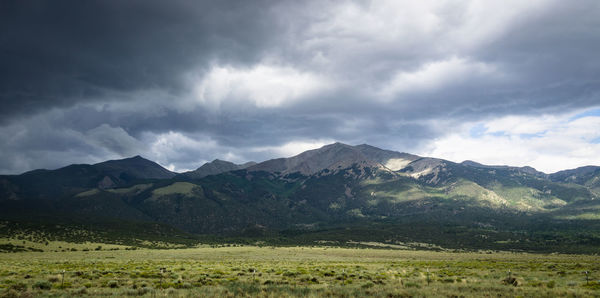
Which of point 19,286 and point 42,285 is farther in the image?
point 42,285

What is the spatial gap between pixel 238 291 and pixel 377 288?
11422mm

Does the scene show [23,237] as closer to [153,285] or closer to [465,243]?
[153,285]

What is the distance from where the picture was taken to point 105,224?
195m

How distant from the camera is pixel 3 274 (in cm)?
3525

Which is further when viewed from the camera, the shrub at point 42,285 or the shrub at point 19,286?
the shrub at point 42,285

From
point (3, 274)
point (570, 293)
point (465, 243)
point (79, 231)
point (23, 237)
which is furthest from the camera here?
point (465, 243)

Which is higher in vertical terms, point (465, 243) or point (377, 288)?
point (377, 288)

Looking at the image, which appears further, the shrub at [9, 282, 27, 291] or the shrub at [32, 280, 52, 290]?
the shrub at [32, 280, 52, 290]

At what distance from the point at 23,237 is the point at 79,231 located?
35.7m

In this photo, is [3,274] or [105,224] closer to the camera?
[3,274]

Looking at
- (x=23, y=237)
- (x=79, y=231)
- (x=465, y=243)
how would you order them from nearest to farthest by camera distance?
(x=23, y=237) < (x=79, y=231) < (x=465, y=243)

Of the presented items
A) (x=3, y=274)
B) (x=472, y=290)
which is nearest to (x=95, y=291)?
(x=3, y=274)

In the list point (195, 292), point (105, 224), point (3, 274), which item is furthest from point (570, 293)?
point (105, 224)

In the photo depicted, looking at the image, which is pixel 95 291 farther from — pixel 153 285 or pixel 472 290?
pixel 472 290
